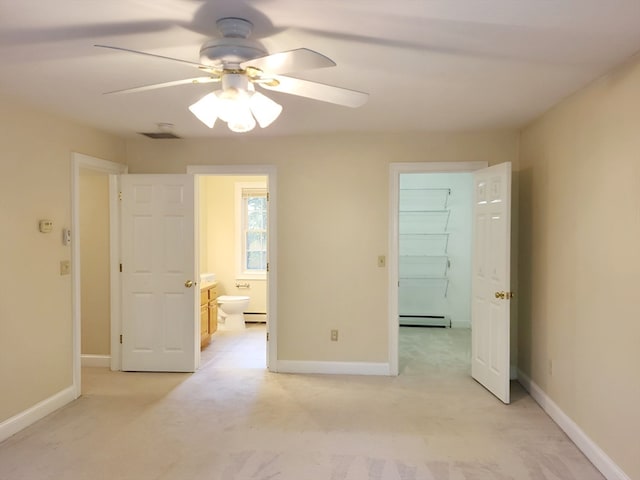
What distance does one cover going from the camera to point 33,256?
3.30 metres

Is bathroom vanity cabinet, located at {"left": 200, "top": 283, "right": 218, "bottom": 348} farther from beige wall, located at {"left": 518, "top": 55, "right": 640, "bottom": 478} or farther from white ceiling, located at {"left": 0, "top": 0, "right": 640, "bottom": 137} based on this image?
beige wall, located at {"left": 518, "top": 55, "right": 640, "bottom": 478}

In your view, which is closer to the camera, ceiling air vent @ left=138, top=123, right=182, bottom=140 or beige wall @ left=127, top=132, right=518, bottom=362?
ceiling air vent @ left=138, top=123, right=182, bottom=140

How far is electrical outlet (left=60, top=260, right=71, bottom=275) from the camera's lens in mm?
3609

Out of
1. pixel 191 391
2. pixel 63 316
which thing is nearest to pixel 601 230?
pixel 191 391

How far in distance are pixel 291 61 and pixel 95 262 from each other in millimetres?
3741

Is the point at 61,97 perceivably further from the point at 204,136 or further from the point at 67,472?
the point at 67,472

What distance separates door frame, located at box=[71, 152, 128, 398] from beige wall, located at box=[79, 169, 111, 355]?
0.13 metres

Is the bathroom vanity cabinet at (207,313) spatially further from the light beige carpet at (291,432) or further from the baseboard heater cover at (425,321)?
the baseboard heater cover at (425,321)

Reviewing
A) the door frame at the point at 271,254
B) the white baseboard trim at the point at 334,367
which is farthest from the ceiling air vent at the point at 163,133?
the white baseboard trim at the point at 334,367

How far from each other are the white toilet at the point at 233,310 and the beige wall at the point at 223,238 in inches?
16.8

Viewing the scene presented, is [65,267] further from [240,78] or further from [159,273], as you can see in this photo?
[240,78]

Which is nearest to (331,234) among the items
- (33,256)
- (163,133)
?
(163,133)

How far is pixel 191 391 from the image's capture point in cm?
391

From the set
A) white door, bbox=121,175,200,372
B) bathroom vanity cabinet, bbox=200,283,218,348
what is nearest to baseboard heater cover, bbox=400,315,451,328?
bathroom vanity cabinet, bbox=200,283,218,348
